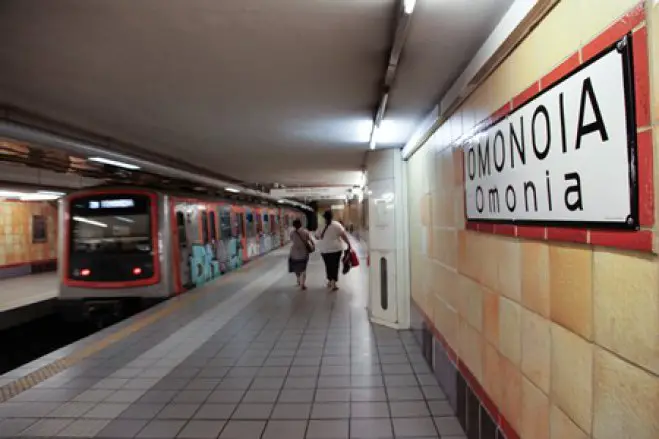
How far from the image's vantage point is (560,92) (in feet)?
5.42

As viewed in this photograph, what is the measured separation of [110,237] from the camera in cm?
798

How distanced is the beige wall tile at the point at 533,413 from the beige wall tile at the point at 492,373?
0.31 m

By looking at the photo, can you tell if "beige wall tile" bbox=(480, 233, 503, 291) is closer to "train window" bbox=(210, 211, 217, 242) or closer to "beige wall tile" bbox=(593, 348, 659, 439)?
"beige wall tile" bbox=(593, 348, 659, 439)

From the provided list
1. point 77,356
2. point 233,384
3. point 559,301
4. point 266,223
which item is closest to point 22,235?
point 266,223

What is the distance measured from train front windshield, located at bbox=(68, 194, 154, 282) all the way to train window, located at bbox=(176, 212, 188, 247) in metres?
0.86

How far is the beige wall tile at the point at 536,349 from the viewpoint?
1836 millimetres

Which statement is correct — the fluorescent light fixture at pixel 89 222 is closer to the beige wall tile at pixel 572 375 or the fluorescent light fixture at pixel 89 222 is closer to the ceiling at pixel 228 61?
the ceiling at pixel 228 61

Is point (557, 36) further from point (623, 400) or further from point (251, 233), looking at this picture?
point (251, 233)

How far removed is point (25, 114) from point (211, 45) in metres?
2.62

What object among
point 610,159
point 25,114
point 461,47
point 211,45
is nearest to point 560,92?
point 610,159

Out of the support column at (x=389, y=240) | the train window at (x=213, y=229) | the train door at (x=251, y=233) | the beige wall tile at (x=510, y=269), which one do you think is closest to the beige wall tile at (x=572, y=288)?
the beige wall tile at (x=510, y=269)

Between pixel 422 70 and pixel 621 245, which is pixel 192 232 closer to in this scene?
pixel 422 70

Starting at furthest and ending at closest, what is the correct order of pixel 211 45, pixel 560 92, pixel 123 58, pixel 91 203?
pixel 91 203
pixel 123 58
pixel 211 45
pixel 560 92

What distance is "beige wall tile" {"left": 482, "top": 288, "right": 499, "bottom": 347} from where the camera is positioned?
2.45m
